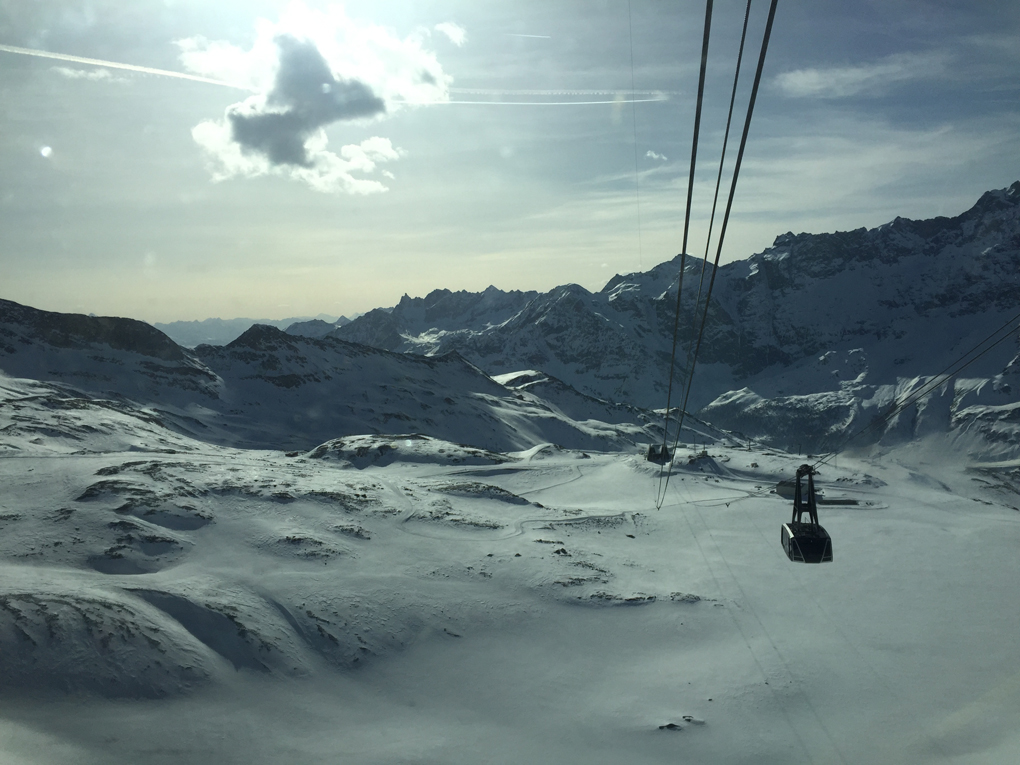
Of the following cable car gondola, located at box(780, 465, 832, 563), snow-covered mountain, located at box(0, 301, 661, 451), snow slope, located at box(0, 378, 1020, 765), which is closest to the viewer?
cable car gondola, located at box(780, 465, 832, 563)

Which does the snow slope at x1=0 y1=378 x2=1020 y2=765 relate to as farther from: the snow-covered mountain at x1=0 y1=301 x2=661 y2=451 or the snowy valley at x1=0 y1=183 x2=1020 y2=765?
the snow-covered mountain at x1=0 y1=301 x2=661 y2=451

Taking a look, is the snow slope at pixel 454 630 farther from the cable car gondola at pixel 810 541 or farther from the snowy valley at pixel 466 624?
the cable car gondola at pixel 810 541

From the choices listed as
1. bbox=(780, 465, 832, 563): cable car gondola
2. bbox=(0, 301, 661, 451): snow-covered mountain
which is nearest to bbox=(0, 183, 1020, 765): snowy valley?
bbox=(780, 465, 832, 563): cable car gondola

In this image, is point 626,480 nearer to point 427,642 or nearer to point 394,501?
point 394,501

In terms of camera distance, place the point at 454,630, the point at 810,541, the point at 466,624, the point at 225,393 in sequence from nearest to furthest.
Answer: the point at 810,541
the point at 454,630
the point at 466,624
the point at 225,393

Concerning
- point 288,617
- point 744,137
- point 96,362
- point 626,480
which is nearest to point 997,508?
point 626,480

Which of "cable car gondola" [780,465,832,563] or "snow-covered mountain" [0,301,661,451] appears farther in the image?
"snow-covered mountain" [0,301,661,451]

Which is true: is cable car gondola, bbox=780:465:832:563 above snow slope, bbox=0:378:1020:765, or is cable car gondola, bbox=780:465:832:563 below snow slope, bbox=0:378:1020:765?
above

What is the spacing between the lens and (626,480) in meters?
94.3

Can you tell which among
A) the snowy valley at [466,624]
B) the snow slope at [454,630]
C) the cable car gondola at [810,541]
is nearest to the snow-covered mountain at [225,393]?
the snowy valley at [466,624]

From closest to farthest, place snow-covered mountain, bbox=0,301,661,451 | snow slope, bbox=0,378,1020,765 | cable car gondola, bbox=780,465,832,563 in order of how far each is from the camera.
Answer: cable car gondola, bbox=780,465,832,563 < snow slope, bbox=0,378,1020,765 < snow-covered mountain, bbox=0,301,661,451

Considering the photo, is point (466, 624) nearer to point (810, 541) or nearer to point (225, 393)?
point (810, 541)

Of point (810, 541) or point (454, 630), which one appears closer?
point (810, 541)

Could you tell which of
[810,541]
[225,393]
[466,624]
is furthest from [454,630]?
[225,393]
